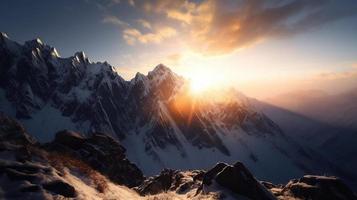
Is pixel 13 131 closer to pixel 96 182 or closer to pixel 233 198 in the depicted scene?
pixel 96 182

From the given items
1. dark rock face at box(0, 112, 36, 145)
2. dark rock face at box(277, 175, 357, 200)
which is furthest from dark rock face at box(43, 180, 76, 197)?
dark rock face at box(277, 175, 357, 200)

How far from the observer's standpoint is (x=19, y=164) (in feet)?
69.1

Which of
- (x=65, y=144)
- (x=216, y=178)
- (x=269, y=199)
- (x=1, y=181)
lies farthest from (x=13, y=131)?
(x=269, y=199)

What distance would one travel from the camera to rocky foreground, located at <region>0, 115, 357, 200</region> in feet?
65.0

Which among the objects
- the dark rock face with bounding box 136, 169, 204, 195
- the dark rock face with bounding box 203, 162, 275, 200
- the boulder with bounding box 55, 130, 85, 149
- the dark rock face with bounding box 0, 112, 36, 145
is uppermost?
the dark rock face with bounding box 0, 112, 36, 145

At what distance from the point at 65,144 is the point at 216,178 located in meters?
25.2

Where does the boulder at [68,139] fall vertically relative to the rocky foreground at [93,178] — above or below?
above

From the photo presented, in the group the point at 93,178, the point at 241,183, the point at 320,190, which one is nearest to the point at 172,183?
the point at 241,183

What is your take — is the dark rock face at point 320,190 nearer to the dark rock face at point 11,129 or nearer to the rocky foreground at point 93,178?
the rocky foreground at point 93,178

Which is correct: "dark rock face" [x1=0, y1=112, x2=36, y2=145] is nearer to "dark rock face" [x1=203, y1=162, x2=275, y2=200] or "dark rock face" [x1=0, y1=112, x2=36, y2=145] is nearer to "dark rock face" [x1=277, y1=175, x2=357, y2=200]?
"dark rock face" [x1=203, y1=162, x2=275, y2=200]

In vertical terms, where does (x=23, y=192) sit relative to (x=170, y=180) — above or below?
above

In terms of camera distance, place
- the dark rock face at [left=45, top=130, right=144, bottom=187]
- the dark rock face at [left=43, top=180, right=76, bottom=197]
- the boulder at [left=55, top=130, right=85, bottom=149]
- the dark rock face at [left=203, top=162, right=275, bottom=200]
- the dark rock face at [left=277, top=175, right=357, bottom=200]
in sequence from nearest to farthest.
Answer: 1. the dark rock face at [left=43, top=180, right=76, bottom=197]
2. the dark rock face at [left=203, top=162, right=275, bottom=200]
3. the dark rock face at [left=277, top=175, right=357, bottom=200]
4. the dark rock face at [left=45, top=130, right=144, bottom=187]
5. the boulder at [left=55, top=130, right=85, bottom=149]

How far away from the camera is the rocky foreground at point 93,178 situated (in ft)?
65.0

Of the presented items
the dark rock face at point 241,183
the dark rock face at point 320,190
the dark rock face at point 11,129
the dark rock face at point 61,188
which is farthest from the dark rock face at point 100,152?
the dark rock face at point 320,190
